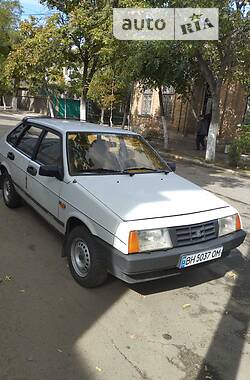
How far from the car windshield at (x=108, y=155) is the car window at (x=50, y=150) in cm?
19

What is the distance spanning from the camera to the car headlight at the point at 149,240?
346cm

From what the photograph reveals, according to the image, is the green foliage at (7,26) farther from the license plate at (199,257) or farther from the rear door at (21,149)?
the license plate at (199,257)

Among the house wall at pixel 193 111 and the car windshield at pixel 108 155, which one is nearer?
the car windshield at pixel 108 155

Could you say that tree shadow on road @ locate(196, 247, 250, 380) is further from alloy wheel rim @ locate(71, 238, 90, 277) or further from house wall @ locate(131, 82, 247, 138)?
house wall @ locate(131, 82, 247, 138)

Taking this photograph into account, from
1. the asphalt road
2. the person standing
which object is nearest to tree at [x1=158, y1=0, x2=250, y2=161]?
the person standing

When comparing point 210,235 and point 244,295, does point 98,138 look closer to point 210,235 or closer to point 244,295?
point 210,235

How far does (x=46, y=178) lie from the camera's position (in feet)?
Result: 15.8

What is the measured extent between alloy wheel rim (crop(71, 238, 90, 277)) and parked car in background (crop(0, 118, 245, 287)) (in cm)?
1

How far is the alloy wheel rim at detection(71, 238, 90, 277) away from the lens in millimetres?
3980

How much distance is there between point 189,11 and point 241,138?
5.33 meters

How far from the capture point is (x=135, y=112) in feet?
86.2

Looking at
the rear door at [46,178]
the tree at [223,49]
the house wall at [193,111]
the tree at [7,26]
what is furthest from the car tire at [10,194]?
the tree at [7,26]

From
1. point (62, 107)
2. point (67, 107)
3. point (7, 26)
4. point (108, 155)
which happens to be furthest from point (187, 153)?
point (7, 26)

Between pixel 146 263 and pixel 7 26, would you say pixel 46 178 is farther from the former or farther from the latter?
pixel 7 26
